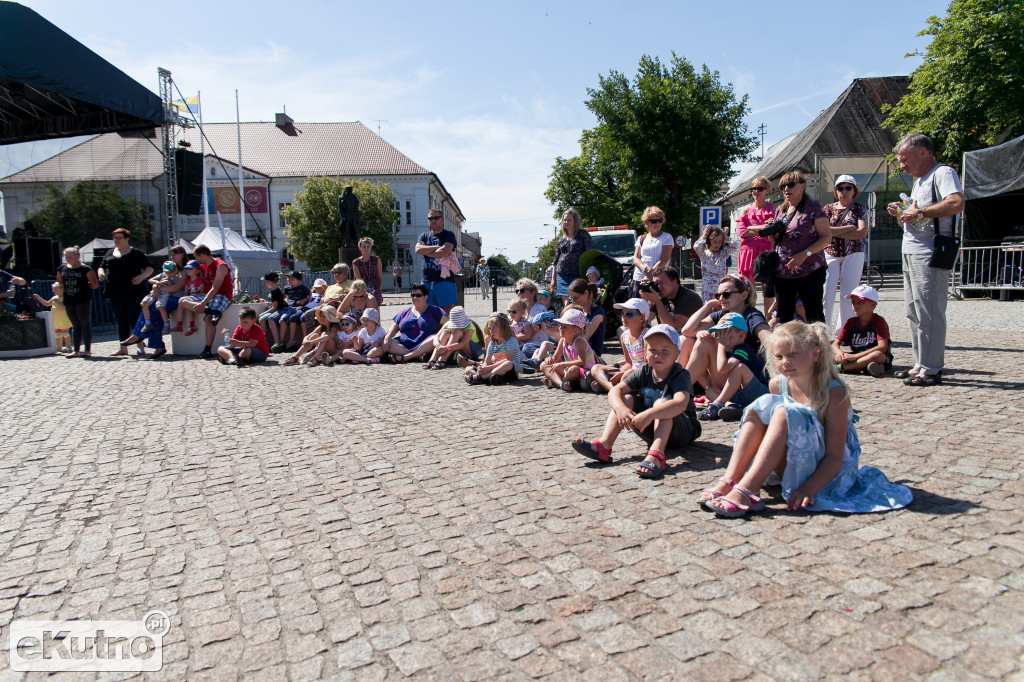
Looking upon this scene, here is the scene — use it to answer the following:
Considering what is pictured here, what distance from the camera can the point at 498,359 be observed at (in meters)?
7.77

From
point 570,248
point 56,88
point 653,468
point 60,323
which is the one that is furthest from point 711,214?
point 56,88

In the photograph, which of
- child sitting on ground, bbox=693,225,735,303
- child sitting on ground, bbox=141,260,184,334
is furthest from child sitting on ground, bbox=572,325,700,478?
child sitting on ground, bbox=141,260,184,334

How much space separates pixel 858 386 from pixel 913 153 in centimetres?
213

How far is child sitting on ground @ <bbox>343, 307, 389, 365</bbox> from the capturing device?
10039mm

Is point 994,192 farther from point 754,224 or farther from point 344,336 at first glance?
point 344,336

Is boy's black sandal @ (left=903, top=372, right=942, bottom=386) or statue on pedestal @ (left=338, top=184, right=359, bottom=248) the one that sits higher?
statue on pedestal @ (left=338, top=184, right=359, bottom=248)

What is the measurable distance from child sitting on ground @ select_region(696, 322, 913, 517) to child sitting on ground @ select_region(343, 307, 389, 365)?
7.26 meters

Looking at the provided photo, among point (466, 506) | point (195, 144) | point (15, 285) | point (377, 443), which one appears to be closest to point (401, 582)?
point (466, 506)

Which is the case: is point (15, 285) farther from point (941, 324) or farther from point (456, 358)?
point (941, 324)

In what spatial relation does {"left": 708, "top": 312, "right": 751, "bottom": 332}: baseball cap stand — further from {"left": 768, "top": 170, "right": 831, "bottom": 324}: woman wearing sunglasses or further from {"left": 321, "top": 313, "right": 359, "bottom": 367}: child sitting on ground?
{"left": 321, "top": 313, "right": 359, "bottom": 367}: child sitting on ground

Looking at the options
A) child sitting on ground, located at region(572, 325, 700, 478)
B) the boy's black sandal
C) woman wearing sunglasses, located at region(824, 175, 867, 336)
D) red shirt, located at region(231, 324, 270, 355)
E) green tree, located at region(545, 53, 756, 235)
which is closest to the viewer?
child sitting on ground, located at region(572, 325, 700, 478)

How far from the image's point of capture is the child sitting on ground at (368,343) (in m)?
10.0

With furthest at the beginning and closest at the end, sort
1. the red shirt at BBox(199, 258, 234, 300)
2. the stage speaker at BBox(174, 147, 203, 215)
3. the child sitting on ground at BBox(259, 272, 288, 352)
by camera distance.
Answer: the stage speaker at BBox(174, 147, 203, 215) < the child sitting on ground at BBox(259, 272, 288, 352) < the red shirt at BBox(199, 258, 234, 300)

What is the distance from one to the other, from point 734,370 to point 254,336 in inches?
297
